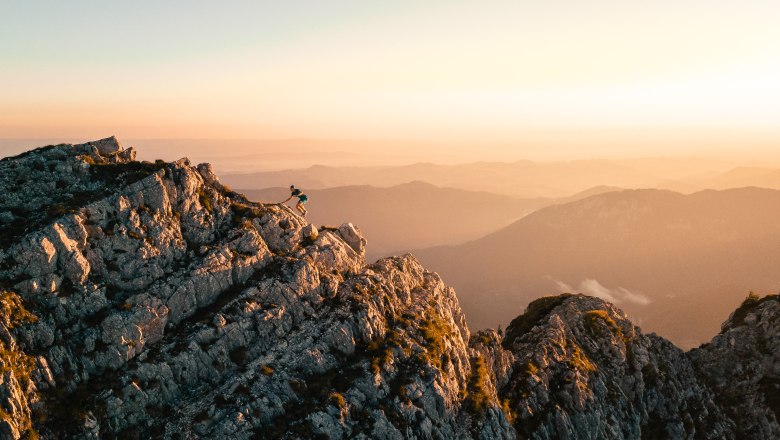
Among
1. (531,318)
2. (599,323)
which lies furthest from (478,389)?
(599,323)

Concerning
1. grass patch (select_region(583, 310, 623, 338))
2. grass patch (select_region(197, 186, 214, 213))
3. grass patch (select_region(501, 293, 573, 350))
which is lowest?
grass patch (select_region(501, 293, 573, 350))

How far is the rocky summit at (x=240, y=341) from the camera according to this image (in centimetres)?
5559

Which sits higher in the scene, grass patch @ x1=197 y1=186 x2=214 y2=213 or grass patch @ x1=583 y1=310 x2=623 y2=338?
grass patch @ x1=197 y1=186 x2=214 y2=213

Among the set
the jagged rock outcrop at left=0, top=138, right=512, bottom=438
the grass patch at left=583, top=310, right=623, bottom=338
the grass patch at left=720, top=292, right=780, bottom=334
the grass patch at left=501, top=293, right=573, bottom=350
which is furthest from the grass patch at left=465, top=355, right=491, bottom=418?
the grass patch at left=720, top=292, right=780, bottom=334

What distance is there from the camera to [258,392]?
200ft

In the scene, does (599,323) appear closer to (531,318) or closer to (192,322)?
(531,318)

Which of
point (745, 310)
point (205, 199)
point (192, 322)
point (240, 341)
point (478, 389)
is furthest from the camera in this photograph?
point (745, 310)

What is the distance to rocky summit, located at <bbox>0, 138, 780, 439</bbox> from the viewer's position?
182ft

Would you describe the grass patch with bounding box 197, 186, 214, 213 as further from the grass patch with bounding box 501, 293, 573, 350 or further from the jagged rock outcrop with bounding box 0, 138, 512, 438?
the grass patch with bounding box 501, 293, 573, 350

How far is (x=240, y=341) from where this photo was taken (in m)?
67.1

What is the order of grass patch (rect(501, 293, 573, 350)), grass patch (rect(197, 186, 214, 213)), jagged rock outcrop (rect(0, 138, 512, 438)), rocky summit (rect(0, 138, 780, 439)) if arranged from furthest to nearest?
grass patch (rect(501, 293, 573, 350))
grass patch (rect(197, 186, 214, 213))
rocky summit (rect(0, 138, 780, 439))
jagged rock outcrop (rect(0, 138, 512, 438))

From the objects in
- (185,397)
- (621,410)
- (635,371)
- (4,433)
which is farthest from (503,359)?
(4,433)

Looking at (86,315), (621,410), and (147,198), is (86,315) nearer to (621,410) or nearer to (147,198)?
(147,198)

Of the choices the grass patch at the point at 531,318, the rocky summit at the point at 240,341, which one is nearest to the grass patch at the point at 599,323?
the rocky summit at the point at 240,341
